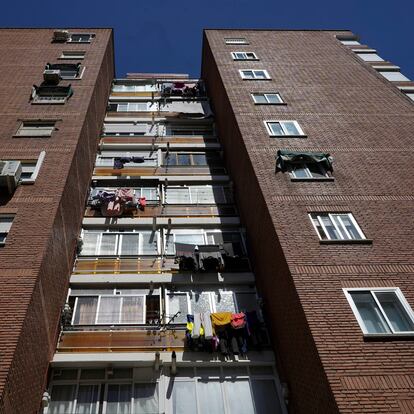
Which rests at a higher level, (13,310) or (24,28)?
(24,28)

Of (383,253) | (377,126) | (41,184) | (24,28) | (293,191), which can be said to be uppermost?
(24,28)

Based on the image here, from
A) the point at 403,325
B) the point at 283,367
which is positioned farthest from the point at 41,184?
the point at 403,325

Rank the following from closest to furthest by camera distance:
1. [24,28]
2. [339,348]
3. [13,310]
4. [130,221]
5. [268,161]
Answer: [339,348] < [13,310] < [268,161] < [130,221] < [24,28]

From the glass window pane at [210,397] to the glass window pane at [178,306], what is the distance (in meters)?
2.29

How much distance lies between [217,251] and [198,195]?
4.85 metres

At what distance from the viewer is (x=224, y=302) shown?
1458cm

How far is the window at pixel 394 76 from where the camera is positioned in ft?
87.6

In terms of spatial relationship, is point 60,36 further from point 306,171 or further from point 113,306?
point 113,306

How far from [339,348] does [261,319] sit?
442 centimetres

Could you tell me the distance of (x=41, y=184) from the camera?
571 inches

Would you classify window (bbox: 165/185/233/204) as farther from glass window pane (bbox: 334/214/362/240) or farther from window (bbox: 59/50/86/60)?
window (bbox: 59/50/86/60)

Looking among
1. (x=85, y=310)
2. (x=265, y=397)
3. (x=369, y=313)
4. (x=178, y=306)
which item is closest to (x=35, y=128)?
(x=85, y=310)

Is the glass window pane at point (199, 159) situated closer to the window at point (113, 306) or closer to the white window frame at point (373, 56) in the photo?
the window at point (113, 306)

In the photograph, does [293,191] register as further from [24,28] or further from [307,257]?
[24,28]
